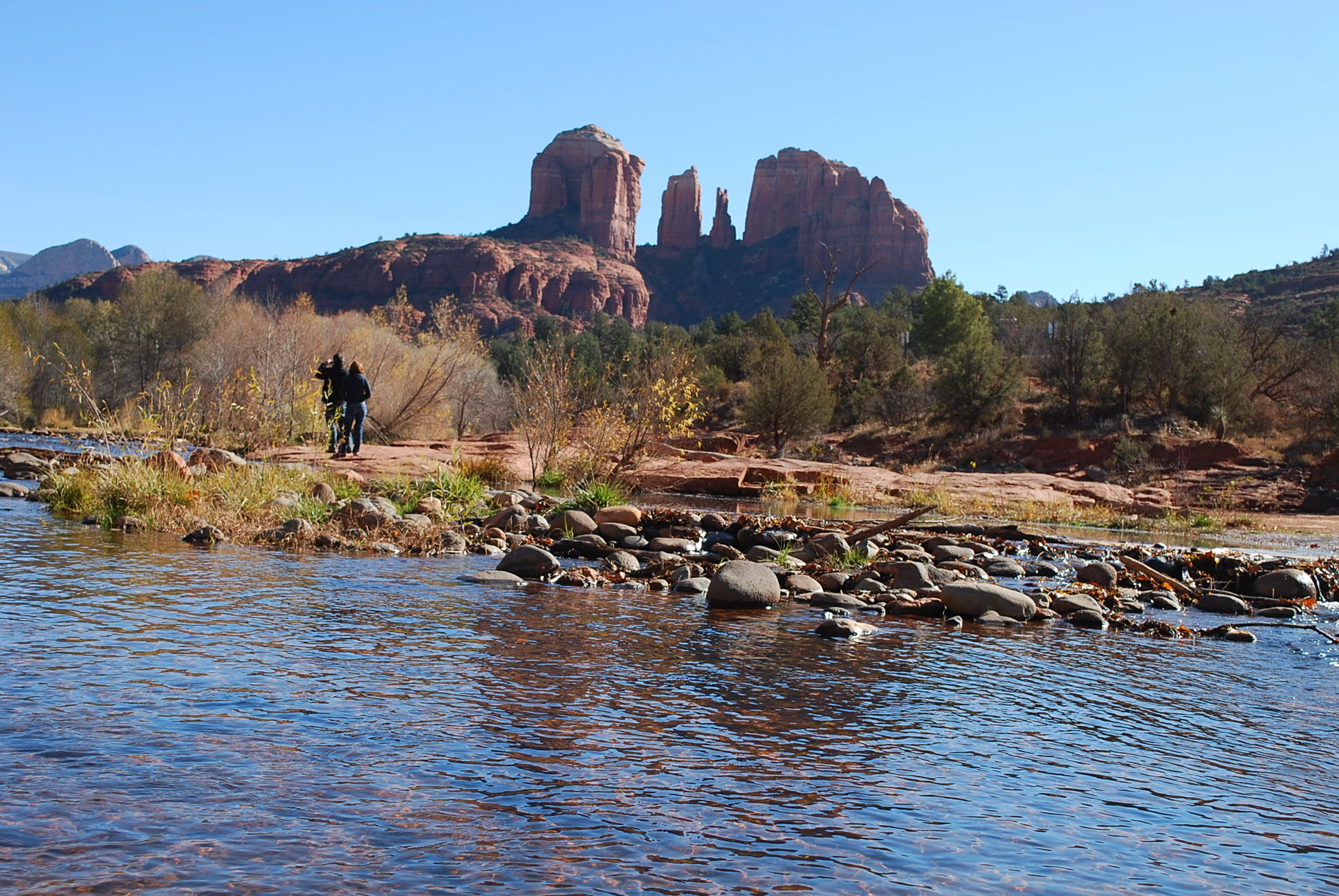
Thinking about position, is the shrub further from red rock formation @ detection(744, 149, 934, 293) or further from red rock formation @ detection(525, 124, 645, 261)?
red rock formation @ detection(525, 124, 645, 261)

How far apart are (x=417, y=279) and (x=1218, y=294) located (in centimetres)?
8248

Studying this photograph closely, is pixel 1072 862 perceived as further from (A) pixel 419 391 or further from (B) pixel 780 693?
(A) pixel 419 391

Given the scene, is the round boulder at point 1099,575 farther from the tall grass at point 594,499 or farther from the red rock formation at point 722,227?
the red rock formation at point 722,227

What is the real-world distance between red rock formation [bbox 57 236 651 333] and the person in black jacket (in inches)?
3457

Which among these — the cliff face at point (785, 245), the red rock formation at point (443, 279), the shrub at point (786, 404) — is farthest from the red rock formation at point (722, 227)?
the shrub at point (786, 404)

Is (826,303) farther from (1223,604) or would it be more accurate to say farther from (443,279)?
(443,279)

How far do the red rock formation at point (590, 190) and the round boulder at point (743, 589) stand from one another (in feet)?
438

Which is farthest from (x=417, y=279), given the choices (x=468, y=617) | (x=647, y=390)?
(x=468, y=617)

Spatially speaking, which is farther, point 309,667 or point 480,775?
point 309,667

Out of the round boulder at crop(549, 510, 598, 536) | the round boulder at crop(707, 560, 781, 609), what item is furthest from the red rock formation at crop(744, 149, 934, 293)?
the round boulder at crop(707, 560, 781, 609)

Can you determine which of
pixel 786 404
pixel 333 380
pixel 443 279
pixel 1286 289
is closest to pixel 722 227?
pixel 443 279

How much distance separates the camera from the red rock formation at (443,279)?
111125mm

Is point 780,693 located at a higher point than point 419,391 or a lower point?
lower

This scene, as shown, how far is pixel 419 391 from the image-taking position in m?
27.3
